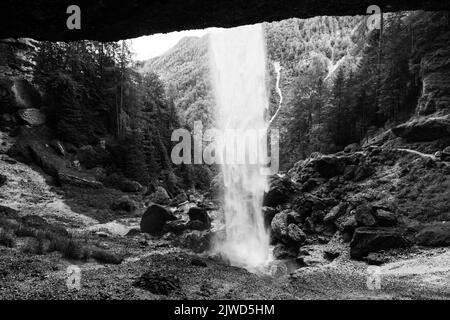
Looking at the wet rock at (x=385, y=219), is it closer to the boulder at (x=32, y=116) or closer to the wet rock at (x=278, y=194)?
the wet rock at (x=278, y=194)

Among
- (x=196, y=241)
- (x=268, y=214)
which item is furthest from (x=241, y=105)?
(x=196, y=241)

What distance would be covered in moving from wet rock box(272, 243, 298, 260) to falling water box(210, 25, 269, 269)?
356 centimetres

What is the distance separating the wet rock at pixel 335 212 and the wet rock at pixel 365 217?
2.31m

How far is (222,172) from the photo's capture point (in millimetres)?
28031

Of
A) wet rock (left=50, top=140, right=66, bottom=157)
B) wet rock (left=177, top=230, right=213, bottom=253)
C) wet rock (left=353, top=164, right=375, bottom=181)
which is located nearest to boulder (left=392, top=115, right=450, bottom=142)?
wet rock (left=353, top=164, right=375, bottom=181)

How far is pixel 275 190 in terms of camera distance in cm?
2216

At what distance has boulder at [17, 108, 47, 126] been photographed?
30734 millimetres

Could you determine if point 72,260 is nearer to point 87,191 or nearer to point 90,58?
point 87,191

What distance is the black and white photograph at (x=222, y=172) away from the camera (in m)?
8.61

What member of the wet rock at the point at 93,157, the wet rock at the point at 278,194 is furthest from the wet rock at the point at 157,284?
the wet rock at the point at 93,157

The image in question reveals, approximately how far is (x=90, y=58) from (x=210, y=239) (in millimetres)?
35486

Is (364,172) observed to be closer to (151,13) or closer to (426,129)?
(426,129)

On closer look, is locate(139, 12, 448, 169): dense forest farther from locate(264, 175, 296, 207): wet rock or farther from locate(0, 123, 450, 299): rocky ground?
locate(264, 175, 296, 207): wet rock
